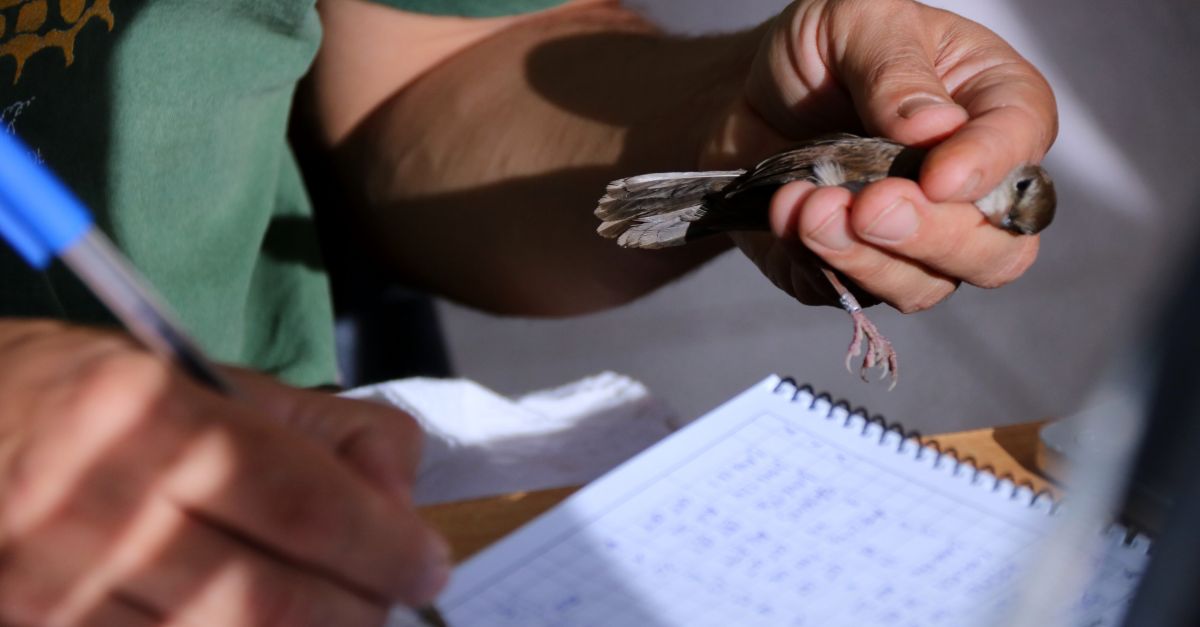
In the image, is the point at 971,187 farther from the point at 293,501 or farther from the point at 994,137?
the point at 293,501

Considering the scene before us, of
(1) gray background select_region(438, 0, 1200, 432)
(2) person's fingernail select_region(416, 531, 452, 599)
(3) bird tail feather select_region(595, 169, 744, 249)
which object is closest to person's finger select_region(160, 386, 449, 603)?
(2) person's fingernail select_region(416, 531, 452, 599)

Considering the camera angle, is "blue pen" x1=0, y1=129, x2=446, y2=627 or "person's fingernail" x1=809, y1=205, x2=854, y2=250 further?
"person's fingernail" x1=809, y1=205, x2=854, y2=250

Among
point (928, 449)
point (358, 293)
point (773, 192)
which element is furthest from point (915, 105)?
point (358, 293)

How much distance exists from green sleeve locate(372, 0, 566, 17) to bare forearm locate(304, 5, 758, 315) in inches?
2.3

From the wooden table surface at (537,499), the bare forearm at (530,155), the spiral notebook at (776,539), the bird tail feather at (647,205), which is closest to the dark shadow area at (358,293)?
the bare forearm at (530,155)

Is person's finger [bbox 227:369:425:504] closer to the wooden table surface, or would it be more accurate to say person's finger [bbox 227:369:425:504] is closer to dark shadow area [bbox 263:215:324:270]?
the wooden table surface

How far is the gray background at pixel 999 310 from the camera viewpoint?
100 inches

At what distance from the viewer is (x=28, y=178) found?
40cm

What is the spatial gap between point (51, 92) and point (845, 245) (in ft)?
2.63

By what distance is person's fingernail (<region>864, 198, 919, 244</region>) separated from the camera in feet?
2.66

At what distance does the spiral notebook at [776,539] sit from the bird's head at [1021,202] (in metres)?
0.22

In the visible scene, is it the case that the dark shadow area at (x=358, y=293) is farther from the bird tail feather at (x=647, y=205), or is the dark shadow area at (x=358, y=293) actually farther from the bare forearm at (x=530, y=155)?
the bird tail feather at (x=647, y=205)

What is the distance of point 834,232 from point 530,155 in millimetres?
621

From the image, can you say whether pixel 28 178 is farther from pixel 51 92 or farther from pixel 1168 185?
pixel 1168 185
